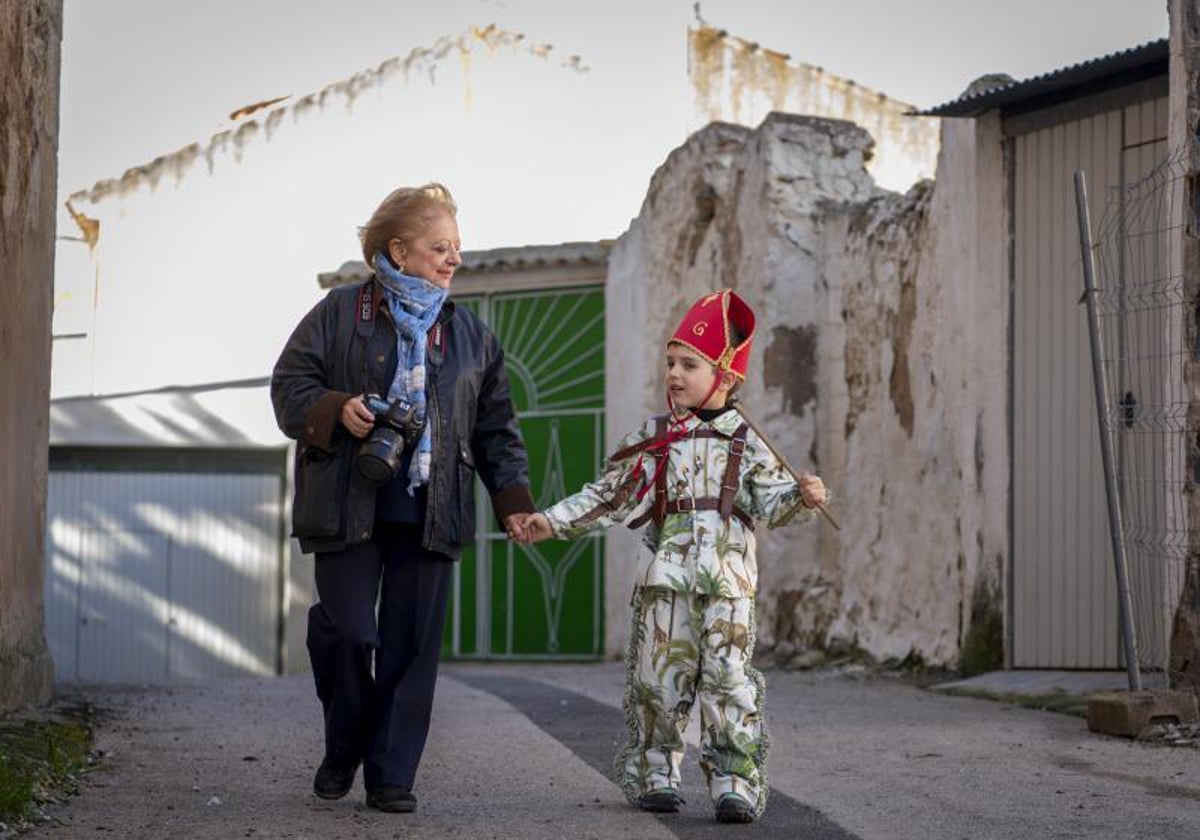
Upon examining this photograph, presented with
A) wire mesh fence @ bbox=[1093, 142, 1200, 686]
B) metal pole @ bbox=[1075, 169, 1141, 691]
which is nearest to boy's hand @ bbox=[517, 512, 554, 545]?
metal pole @ bbox=[1075, 169, 1141, 691]

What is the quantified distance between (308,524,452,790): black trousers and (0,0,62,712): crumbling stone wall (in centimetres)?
235

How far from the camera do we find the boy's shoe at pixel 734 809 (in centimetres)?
514

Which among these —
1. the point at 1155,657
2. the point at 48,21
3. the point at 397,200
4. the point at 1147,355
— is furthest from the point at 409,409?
the point at 1147,355

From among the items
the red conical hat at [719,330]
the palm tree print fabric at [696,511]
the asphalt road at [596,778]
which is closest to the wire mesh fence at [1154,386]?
the asphalt road at [596,778]

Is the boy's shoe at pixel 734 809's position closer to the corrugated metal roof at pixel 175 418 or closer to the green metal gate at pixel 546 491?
the green metal gate at pixel 546 491

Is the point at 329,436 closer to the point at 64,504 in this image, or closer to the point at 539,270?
the point at 539,270

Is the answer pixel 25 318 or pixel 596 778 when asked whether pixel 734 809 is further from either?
pixel 25 318

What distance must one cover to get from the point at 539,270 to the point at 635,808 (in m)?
14.6

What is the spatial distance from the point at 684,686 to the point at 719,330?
0.98m

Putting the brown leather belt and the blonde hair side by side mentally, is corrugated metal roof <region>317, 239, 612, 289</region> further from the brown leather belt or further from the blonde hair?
the brown leather belt

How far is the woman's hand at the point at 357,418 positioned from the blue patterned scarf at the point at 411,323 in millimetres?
149

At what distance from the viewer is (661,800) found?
211 inches

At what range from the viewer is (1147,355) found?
395 inches

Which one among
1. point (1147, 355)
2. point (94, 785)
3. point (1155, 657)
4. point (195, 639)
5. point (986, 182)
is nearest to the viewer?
point (94, 785)
